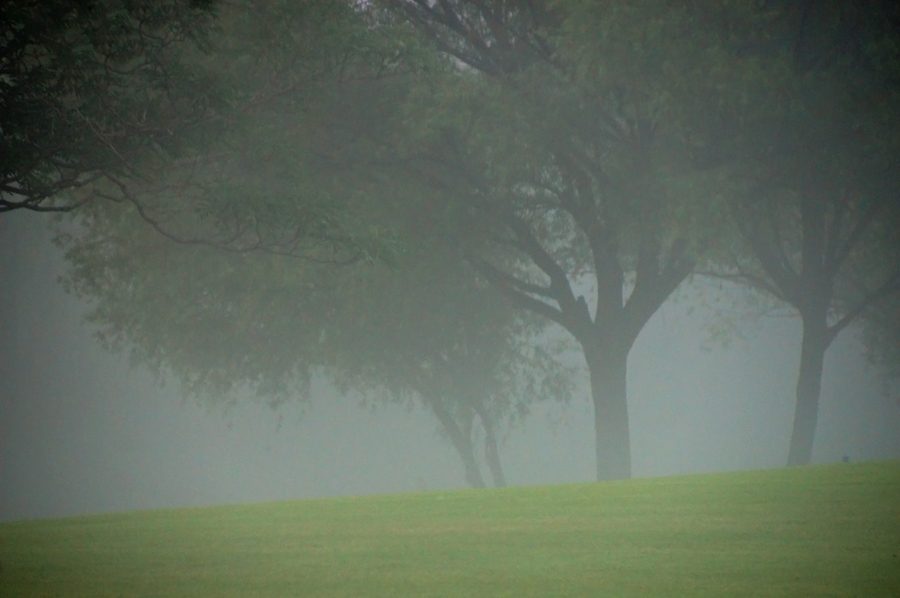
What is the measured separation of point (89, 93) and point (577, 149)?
10875 millimetres

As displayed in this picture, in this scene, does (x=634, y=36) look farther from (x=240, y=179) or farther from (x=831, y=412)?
(x=831, y=412)

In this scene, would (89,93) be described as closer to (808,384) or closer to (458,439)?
(808,384)

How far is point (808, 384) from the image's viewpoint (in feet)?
81.0

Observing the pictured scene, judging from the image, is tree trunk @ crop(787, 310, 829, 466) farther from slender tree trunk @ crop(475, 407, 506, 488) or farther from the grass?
the grass

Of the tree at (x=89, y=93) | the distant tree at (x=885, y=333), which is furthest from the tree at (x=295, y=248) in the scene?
the distant tree at (x=885, y=333)

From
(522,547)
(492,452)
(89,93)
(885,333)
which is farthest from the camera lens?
(492,452)

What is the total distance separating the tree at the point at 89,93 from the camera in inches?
575

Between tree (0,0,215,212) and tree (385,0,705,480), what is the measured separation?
5473 millimetres

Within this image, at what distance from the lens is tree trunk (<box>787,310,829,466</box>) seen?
24.5 meters

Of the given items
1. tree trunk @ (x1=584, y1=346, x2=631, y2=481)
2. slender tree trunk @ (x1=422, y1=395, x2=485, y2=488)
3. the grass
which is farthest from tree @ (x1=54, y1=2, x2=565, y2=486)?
the grass

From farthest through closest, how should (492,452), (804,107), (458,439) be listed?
(492,452) < (458,439) < (804,107)

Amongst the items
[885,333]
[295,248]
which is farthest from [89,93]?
[885,333]

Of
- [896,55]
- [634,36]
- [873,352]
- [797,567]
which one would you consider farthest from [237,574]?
[873,352]

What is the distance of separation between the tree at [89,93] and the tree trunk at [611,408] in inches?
472
